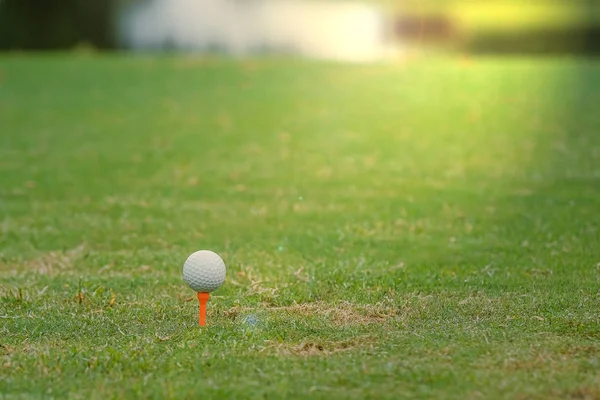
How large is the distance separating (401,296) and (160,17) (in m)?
19.4

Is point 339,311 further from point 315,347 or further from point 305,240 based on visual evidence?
point 305,240

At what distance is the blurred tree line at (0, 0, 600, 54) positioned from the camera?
23.8 metres

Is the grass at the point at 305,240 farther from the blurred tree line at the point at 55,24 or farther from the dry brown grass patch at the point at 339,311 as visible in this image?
the blurred tree line at the point at 55,24

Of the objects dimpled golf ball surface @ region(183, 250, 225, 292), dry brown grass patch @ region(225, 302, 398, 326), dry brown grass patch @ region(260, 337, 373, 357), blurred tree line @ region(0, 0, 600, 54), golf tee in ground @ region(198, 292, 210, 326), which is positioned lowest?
dry brown grass patch @ region(225, 302, 398, 326)

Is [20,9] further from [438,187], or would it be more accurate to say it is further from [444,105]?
[438,187]

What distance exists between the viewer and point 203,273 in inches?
223

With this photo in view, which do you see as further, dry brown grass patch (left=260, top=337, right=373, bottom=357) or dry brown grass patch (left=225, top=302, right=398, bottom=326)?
dry brown grass patch (left=225, top=302, right=398, bottom=326)

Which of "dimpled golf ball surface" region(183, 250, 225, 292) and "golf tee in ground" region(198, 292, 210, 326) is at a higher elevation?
"dimpled golf ball surface" region(183, 250, 225, 292)

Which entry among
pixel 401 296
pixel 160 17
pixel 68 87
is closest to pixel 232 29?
pixel 160 17

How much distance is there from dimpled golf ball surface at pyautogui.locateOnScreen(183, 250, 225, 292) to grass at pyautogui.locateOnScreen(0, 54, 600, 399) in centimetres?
28

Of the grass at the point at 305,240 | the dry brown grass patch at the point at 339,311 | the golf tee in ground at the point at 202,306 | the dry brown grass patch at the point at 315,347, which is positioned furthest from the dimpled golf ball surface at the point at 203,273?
the dry brown grass patch at the point at 315,347

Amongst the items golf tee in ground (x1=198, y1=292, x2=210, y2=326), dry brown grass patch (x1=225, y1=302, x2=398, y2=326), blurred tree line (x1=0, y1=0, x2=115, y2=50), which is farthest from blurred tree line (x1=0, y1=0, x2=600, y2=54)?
golf tee in ground (x1=198, y1=292, x2=210, y2=326)

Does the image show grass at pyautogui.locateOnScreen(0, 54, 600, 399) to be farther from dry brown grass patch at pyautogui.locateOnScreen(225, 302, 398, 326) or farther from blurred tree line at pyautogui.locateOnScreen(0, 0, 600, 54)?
blurred tree line at pyautogui.locateOnScreen(0, 0, 600, 54)

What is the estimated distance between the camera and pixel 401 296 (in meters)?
6.36
